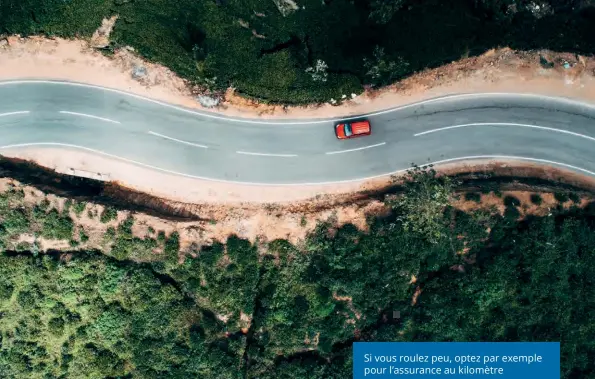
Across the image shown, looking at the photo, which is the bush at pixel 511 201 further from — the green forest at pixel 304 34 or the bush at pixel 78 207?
the bush at pixel 78 207

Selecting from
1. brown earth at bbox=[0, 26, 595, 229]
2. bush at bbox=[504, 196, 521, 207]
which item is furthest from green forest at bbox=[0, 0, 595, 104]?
bush at bbox=[504, 196, 521, 207]

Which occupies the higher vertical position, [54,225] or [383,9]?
[383,9]

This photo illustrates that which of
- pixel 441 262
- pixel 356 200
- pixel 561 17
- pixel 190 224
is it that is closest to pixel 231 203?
pixel 190 224

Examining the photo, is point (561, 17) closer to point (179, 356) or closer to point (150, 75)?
point (150, 75)

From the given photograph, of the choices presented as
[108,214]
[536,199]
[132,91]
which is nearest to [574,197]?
[536,199]

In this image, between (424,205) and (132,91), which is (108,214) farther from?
(424,205)

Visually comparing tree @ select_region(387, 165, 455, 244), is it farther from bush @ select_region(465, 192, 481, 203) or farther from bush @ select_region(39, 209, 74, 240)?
bush @ select_region(39, 209, 74, 240)
